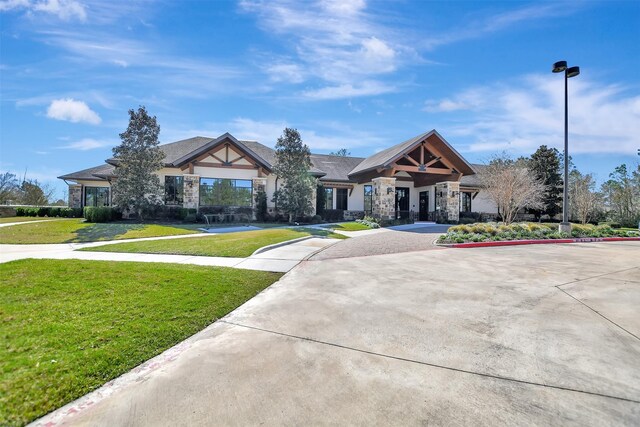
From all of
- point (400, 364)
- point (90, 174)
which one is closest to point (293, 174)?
point (90, 174)

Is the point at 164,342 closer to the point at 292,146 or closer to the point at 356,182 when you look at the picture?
the point at 292,146

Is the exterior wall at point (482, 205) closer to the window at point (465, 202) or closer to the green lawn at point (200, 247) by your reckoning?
the window at point (465, 202)

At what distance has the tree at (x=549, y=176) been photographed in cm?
2775

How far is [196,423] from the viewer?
2.44 meters

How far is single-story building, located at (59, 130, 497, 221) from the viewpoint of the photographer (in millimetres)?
22234

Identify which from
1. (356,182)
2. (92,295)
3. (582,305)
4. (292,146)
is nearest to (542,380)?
(582,305)

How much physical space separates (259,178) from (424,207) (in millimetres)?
14359

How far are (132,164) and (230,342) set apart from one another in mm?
19349

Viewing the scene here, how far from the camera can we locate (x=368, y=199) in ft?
85.3

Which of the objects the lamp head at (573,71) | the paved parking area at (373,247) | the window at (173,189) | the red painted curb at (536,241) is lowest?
the red painted curb at (536,241)

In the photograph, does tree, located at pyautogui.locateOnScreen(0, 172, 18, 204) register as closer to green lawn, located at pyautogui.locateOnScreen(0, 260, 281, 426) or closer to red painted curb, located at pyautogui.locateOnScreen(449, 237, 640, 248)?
green lawn, located at pyautogui.locateOnScreen(0, 260, 281, 426)

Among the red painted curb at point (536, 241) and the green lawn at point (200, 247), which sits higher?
the green lawn at point (200, 247)

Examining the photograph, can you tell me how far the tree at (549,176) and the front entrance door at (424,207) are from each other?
31.5 ft

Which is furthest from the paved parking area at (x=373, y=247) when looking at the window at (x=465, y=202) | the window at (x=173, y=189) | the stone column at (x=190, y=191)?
the window at (x=465, y=202)
